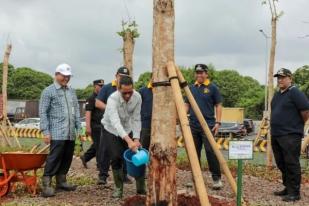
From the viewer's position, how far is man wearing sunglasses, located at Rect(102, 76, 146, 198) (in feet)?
23.9

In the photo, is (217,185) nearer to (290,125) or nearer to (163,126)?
(290,125)

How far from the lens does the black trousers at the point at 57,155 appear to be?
7746 millimetres

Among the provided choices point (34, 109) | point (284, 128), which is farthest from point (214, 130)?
point (34, 109)

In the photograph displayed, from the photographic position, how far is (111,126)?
24.7 feet

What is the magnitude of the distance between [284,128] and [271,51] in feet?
13.0

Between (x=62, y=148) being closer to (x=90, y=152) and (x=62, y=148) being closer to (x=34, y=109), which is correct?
(x=90, y=152)

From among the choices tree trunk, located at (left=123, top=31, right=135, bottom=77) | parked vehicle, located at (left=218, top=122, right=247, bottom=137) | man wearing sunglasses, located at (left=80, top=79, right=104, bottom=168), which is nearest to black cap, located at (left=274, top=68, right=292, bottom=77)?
man wearing sunglasses, located at (left=80, top=79, right=104, bottom=168)

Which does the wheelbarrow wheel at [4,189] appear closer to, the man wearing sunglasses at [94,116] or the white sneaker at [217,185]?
the man wearing sunglasses at [94,116]

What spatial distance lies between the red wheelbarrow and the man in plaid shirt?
179 millimetres

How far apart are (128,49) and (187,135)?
25.5ft

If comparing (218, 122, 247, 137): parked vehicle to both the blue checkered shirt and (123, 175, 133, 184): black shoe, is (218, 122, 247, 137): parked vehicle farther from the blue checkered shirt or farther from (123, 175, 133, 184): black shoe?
the blue checkered shirt

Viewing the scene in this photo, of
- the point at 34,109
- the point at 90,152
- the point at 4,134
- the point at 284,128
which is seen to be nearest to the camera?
the point at 284,128

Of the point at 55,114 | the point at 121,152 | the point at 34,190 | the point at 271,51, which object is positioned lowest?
the point at 34,190

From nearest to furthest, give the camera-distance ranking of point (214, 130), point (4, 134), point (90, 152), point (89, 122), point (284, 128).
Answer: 1. point (284, 128)
2. point (214, 130)
3. point (89, 122)
4. point (90, 152)
5. point (4, 134)
